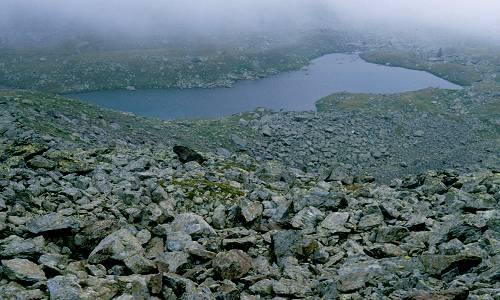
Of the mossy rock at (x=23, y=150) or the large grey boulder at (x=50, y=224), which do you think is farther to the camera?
the mossy rock at (x=23, y=150)

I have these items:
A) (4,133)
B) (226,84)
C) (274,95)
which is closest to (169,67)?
(226,84)

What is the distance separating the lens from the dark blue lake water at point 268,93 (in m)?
118

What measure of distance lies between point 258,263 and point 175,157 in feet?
64.7

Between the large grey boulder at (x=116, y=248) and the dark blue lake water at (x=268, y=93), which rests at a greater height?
the large grey boulder at (x=116, y=248)

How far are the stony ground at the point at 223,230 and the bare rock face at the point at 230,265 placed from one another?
53 mm

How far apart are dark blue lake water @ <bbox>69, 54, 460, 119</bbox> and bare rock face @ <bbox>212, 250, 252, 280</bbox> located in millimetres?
92135

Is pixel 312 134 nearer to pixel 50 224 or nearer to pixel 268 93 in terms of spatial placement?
pixel 50 224

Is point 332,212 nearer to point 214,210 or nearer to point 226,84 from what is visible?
point 214,210

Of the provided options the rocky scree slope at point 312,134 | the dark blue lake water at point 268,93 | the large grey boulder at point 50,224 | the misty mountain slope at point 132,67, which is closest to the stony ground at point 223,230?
the large grey boulder at point 50,224

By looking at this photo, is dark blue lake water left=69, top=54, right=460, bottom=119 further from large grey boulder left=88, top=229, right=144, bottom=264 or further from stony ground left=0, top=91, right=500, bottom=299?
large grey boulder left=88, top=229, right=144, bottom=264

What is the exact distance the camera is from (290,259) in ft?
57.9

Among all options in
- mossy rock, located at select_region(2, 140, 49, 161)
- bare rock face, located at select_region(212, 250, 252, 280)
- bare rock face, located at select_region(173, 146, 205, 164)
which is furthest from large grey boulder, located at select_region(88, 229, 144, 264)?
bare rock face, located at select_region(173, 146, 205, 164)

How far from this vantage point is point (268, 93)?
139250 millimetres

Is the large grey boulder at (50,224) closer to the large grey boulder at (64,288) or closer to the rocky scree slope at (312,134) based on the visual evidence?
the large grey boulder at (64,288)
